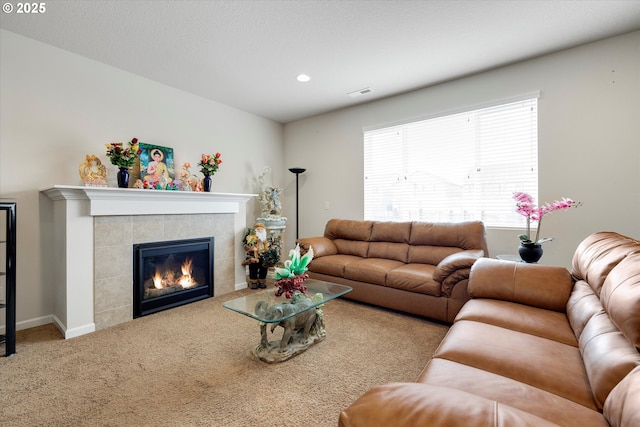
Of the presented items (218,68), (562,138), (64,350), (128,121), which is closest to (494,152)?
(562,138)

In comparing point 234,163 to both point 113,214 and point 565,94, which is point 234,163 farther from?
point 565,94

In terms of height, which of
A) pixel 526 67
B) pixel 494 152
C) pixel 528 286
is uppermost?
pixel 526 67

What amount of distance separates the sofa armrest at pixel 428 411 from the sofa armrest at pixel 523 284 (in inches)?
57.0

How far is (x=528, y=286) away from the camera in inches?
73.1

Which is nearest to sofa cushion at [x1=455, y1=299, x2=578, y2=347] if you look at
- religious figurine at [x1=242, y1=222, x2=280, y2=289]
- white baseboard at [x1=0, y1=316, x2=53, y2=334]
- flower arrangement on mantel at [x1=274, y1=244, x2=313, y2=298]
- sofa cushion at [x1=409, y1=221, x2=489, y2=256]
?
flower arrangement on mantel at [x1=274, y1=244, x2=313, y2=298]

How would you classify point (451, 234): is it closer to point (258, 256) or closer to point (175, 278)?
point (258, 256)

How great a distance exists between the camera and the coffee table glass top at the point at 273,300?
190 cm

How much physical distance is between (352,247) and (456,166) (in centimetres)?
169

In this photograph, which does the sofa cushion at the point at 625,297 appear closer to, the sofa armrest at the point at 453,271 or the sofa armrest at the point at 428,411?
the sofa armrest at the point at 428,411

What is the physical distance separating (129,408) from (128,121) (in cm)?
296

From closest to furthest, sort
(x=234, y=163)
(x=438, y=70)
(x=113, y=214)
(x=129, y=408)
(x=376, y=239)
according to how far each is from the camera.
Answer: (x=129, y=408)
(x=113, y=214)
(x=438, y=70)
(x=376, y=239)
(x=234, y=163)

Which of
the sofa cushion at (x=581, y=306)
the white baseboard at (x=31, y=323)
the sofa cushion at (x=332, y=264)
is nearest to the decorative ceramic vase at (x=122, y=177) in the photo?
the white baseboard at (x=31, y=323)

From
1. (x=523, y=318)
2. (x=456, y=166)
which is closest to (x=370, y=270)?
(x=523, y=318)

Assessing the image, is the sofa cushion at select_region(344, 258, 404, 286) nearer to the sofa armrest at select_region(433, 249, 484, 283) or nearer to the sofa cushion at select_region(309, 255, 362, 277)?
the sofa cushion at select_region(309, 255, 362, 277)
